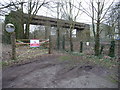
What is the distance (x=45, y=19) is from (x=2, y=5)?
38.8 ft

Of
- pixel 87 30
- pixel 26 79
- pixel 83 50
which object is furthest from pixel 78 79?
pixel 87 30

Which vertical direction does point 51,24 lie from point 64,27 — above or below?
above

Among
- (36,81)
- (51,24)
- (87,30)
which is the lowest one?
(36,81)

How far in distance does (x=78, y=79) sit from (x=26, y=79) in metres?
1.58

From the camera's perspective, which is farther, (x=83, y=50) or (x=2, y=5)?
(x=83, y=50)

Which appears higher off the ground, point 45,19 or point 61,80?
point 45,19

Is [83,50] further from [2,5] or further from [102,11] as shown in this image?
[2,5]

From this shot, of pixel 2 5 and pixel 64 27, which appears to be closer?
pixel 2 5

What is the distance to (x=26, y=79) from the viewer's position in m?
2.61

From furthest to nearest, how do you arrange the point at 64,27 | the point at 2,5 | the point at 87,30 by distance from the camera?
the point at 87,30, the point at 64,27, the point at 2,5

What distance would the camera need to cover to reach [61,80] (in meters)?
2.55

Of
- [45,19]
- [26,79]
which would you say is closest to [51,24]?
[45,19]

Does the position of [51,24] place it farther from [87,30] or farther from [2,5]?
[2,5]

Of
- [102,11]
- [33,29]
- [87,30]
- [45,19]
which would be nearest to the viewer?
[102,11]
